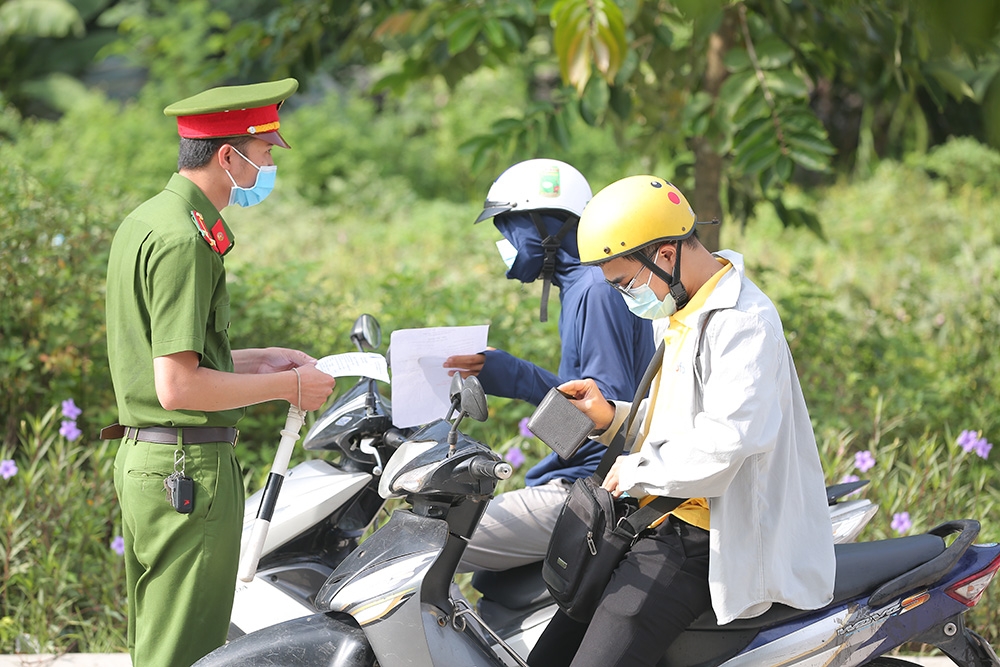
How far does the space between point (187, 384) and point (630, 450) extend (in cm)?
108

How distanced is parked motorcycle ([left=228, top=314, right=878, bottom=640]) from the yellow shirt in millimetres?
558

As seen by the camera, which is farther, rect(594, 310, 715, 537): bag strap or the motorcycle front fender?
rect(594, 310, 715, 537): bag strap

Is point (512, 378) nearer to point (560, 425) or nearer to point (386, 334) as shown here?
point (560, 425)

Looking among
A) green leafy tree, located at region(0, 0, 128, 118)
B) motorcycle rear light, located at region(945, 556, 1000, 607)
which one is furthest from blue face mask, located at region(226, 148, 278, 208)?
green leafy tree, located at region(0, 0, 128, 118)

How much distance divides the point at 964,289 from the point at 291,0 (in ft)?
15.4

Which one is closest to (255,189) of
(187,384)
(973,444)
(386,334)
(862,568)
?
(187,384)

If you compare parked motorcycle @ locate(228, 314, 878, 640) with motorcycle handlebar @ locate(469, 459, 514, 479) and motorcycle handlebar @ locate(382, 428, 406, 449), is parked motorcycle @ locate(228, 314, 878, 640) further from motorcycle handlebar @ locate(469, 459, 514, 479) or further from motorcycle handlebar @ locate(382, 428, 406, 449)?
motorcycle handlebar @ locate(469, 459, 514, 479)

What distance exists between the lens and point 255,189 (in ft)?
8.66

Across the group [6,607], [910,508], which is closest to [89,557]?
[6,607]

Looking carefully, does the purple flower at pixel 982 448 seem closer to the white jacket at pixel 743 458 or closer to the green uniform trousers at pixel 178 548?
the white jacket at pixel 743 458

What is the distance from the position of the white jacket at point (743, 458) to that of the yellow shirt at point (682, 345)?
20 millimetres

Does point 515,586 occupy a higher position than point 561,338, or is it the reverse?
point 561,338

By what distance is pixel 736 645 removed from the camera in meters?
2.45

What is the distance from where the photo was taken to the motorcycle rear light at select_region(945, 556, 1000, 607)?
2.55m
